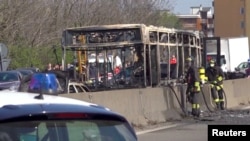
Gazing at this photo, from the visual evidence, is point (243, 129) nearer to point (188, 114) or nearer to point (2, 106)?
point (2, 106)

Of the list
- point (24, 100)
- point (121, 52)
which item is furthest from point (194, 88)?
point (24, 100)

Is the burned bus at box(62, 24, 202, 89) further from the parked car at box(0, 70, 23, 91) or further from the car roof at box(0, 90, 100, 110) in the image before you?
the car roof at box(0, 90, 100, 110)

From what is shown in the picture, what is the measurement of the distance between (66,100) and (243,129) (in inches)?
84.1

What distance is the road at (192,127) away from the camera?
57.2 feet

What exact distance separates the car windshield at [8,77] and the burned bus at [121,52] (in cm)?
644

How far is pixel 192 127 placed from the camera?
20078 millimetres

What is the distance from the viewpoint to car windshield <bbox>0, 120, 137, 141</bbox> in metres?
5.40

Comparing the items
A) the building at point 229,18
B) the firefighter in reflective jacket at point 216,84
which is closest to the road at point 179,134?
the firefighter in reflective jacket at point 216,84

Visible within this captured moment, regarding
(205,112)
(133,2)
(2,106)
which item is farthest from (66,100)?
(133,2)

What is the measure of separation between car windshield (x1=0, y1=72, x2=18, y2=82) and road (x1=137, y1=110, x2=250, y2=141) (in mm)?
10937

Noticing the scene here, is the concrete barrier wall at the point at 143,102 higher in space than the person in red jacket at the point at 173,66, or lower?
lower

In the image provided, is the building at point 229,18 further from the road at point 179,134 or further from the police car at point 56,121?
the police car at point 56,121

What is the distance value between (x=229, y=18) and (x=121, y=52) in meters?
93.4

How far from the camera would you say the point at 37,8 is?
2076 inches
